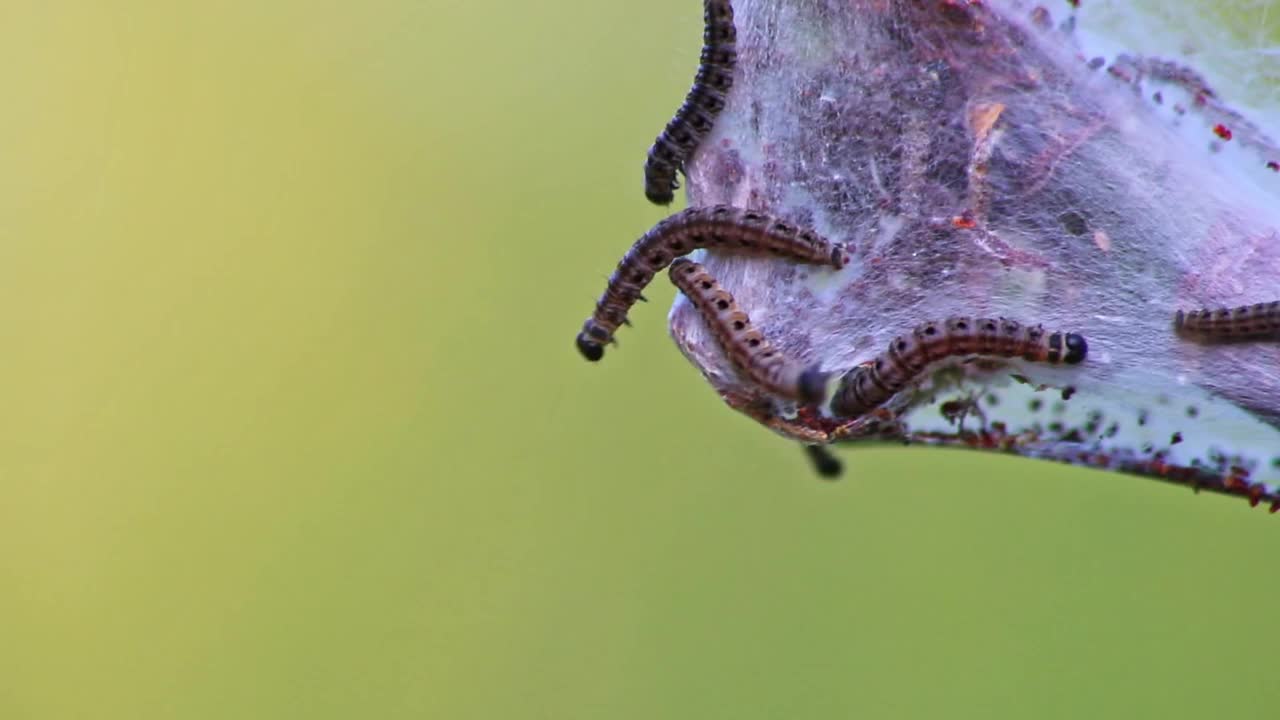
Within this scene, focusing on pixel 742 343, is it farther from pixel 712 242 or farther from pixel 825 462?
pixel 825 462

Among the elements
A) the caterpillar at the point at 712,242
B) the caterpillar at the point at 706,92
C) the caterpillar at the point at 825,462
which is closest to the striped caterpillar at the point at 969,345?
the caterpillar at the point at 712,242

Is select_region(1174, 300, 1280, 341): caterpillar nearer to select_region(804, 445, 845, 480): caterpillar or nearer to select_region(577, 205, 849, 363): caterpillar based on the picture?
select_region(577, 205, 849, 363): caterpillar

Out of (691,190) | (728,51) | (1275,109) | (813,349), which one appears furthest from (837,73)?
(1275,109)

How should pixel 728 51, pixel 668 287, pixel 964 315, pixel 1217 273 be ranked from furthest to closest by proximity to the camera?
pixel 668 287, pixel 728 51, pixel 964 315, pixel 1217 273

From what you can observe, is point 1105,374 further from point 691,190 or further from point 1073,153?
point 691,190

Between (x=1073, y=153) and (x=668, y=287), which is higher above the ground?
(x=668, y=287)

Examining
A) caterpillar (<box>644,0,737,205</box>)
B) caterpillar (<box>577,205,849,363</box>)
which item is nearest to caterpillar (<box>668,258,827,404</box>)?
caterpillar (<box>577,205,849,363</box>)
